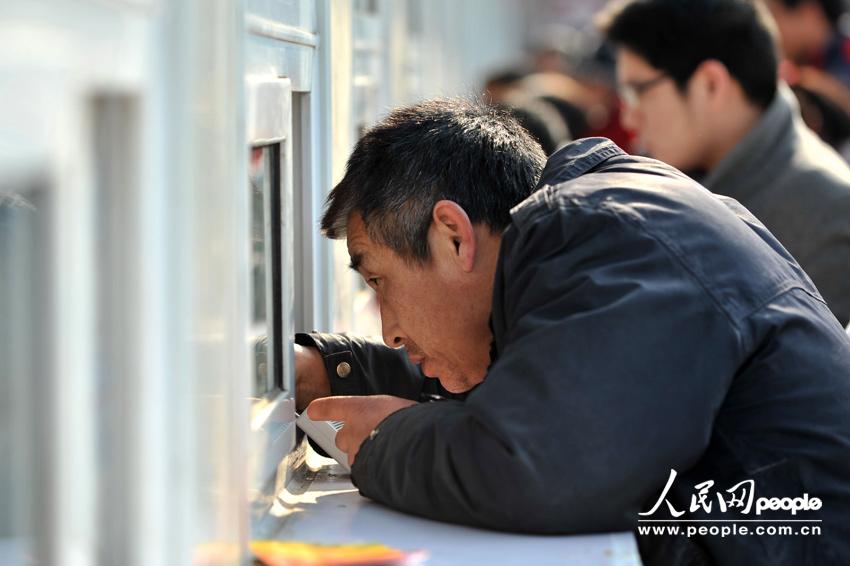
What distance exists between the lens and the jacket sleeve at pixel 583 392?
145 centimetres

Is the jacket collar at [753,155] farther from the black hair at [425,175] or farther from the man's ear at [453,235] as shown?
the man's ear at [453,235]

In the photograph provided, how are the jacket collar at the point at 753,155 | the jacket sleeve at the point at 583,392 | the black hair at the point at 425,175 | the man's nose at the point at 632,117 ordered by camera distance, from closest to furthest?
the jacket sleeve at the point at 583,392 → the black hair at the point at 425,175 → the jacket collar at the point at 753,155 → the man's nose at the point at 632,117

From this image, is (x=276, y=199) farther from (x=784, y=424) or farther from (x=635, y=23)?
(x=635, y=23)

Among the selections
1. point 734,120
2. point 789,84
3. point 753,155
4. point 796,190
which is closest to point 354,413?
point 796,190

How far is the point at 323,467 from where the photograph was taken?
201 centimetres

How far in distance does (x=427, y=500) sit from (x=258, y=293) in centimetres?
38

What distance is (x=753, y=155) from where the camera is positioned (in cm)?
337

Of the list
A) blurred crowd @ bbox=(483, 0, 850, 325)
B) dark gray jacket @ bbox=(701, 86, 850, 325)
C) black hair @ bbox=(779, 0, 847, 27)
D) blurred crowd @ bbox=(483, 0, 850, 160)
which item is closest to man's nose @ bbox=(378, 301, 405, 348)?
blurred crowd @ bbox=(483, 0, 850, 160)

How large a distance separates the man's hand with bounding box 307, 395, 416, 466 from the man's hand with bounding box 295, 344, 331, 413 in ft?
0.63

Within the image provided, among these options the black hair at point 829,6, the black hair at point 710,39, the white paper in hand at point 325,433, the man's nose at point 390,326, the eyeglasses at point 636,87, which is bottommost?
the white paper in hand at point 325,433

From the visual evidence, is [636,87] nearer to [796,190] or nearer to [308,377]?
[796,190]

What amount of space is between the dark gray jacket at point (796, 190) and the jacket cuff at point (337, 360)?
147 cm

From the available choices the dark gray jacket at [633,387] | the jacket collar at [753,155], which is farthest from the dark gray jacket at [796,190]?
the dark gray jacket at [633,387]

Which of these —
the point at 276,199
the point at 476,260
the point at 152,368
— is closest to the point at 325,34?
the point at 276,199
